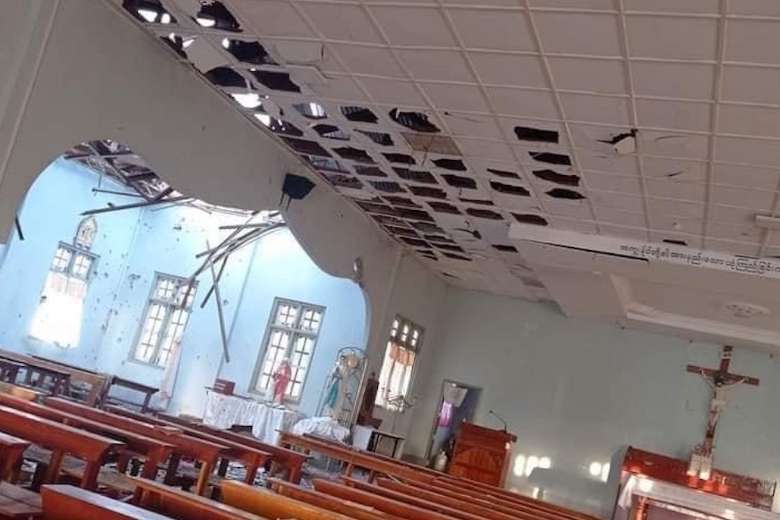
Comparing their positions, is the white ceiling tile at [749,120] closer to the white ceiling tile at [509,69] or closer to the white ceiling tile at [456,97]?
the white ceiling tile at [509,69]

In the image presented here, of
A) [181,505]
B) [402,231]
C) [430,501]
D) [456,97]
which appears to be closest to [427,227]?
[402,231]

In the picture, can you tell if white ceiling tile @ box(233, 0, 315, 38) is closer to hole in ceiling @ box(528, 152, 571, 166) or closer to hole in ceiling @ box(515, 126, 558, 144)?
hole in ceiling @ box(515, 126, 558, 144)

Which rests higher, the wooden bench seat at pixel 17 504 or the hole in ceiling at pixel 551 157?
the hole in ceiling at pixel 551 157

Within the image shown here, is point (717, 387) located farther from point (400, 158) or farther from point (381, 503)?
point (381, 503)

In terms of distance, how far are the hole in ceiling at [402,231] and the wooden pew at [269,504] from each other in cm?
790

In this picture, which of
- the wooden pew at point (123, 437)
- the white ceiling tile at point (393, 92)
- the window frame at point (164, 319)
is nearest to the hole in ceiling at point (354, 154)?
the white ceiling tile at point (393, 92)

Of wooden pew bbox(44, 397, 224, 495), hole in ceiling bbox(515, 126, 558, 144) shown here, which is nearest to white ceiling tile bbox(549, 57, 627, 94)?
hole in ceiling bbox(515, 126, 558, 144)

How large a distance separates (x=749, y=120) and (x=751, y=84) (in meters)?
0.53

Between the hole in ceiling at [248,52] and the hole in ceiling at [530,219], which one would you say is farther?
the hole in ceiling at [530,219]

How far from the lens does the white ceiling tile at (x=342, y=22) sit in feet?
17.7

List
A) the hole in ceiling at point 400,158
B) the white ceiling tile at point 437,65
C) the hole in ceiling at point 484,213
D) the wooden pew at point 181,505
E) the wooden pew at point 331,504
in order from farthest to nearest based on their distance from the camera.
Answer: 1. the hole in ceiling at point 484,213
2. the hole in ceiling at point 400,158
3. the white ceiling tile at point 437,65
4. the wooden pew at point 331,504
5. the wooden pew at point 181,505

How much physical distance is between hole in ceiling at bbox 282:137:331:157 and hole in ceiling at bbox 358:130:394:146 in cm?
82

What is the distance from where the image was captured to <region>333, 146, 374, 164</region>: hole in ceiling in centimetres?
855

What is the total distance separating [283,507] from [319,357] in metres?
9.69
